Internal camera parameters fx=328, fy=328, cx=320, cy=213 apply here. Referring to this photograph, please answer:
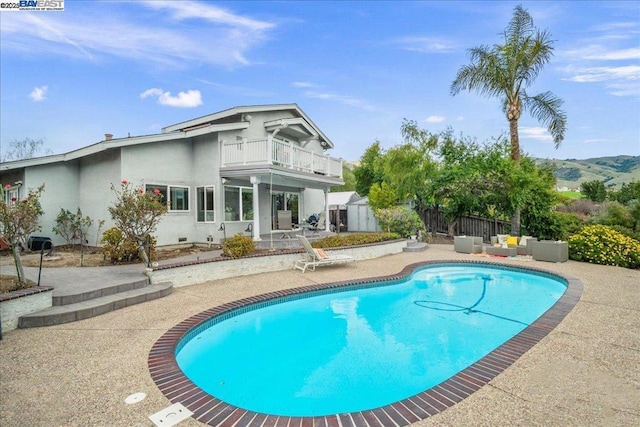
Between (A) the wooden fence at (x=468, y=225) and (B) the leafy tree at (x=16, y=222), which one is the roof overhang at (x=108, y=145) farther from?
(A) the wooden fence at (x=468, y=225)

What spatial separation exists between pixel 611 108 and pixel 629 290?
20.1 metres

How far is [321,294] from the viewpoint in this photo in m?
8.98

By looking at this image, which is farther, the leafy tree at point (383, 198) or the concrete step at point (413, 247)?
the leafy tree at point (383, 198)

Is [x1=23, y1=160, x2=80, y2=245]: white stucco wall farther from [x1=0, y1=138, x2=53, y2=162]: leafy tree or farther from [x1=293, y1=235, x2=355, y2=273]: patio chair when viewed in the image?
[x1=0, y1=138, x2=53, y2=162]: leafy tree

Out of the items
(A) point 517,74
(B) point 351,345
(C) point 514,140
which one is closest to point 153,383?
(B) point 351,345

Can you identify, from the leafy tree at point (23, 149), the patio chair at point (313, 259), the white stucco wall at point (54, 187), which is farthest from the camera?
the leafy tree at point (23, 149)

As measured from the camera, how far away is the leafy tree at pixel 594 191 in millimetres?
38947

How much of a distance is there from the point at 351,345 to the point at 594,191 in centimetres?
4706

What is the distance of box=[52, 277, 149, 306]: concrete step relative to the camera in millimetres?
6559

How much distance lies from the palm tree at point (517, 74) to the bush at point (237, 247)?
14514 millimetres

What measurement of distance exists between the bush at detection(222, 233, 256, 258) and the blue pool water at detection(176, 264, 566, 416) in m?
3.13

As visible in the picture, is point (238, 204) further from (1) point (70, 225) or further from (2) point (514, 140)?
(2) point (514, 140)

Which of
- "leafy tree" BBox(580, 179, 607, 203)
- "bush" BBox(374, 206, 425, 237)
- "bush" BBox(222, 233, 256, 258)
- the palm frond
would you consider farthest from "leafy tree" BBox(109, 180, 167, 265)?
"leafy tree" BBox(580, 179, 607, 203)

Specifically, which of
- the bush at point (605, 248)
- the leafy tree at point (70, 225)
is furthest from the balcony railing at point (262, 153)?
the bush at point (605, 248)
